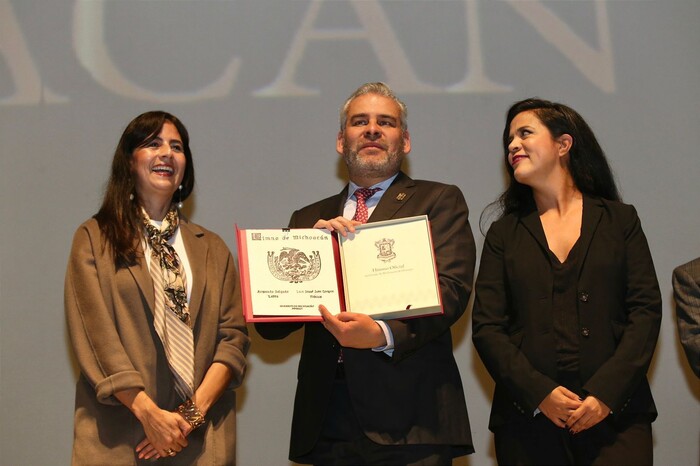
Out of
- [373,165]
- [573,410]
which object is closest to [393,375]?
[573,410]

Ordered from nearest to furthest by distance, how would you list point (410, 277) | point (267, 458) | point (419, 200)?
1. point (410, 277)
2. point (419, 200)
3. point (267, 458)

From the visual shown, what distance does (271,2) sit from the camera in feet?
16.3

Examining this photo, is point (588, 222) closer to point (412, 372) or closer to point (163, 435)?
point (412, 372)

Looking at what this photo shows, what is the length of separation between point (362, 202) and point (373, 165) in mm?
168

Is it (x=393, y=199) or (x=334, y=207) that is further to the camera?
(x=334, y=207)

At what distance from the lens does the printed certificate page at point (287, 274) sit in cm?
336

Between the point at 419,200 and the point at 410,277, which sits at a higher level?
the point at 419,200

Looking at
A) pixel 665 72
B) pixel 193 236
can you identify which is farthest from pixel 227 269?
pixel 665 72

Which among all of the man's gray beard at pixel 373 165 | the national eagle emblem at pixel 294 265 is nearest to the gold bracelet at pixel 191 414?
the national eagle emblem at pixel 294 265

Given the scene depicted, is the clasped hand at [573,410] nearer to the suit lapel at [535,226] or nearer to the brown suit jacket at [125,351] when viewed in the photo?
the suit lapel at [535,226]

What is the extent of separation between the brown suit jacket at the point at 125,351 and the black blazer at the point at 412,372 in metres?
0.25

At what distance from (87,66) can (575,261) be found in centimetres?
302

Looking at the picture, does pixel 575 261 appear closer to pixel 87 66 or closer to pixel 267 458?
pixel 267 458

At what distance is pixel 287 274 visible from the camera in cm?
343
